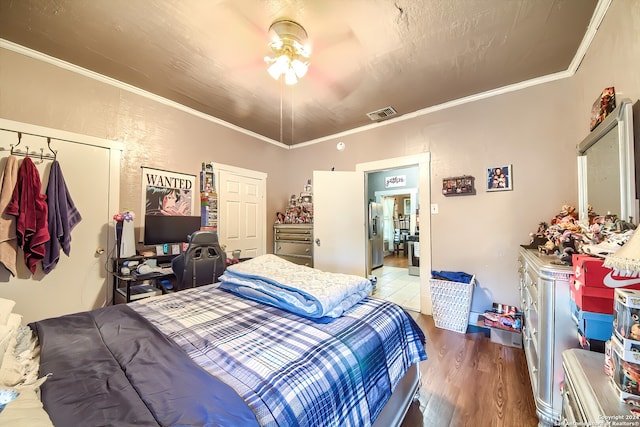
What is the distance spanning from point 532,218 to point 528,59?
4.90ft

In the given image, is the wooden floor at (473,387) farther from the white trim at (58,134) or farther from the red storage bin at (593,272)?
the white trim at (58,134)

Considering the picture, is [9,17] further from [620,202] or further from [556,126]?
[556,126]

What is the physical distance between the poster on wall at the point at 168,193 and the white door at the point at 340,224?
1725mm

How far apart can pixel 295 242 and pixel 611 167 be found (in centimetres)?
346

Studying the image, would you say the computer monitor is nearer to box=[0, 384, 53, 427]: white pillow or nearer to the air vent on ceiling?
box=[0, 384, 53, 427]: white pillow

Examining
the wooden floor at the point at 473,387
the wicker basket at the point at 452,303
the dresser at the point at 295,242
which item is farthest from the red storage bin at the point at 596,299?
the dresser at the point at 295,242

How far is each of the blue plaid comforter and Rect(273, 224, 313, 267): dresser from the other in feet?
7.73

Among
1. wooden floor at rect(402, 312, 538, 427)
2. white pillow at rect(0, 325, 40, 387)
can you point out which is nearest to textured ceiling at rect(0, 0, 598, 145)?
white pillow at rect(0, 325, 40, 387)

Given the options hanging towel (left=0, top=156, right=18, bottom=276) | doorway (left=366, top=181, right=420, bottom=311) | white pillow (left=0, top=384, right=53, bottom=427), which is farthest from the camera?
doorway (left=366, top=181, right=420, bottom=311)

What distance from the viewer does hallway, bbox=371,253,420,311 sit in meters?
3.55

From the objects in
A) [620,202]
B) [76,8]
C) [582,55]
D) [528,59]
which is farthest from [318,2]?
[582,55]

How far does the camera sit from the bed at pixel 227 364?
64cm

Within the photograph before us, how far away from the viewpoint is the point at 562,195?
232 cm

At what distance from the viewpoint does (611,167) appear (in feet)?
4.74
